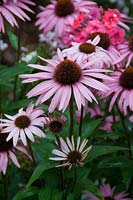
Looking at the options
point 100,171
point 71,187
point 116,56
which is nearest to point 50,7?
point 116,56

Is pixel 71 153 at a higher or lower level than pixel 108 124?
lower

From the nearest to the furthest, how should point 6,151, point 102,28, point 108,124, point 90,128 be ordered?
point 6,151 → point 90,128 → point 102,28 → point 108,124

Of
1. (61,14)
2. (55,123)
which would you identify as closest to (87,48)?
(55,123)

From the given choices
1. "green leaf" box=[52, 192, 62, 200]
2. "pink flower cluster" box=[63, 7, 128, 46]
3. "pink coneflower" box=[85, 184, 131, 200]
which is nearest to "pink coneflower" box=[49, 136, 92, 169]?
"green leaf" box=[52, 192, 62, 200]

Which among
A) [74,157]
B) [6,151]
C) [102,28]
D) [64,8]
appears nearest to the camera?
[74,157]

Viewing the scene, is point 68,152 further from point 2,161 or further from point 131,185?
point 131,185

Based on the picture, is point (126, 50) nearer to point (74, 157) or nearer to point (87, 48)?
point (87, 48)

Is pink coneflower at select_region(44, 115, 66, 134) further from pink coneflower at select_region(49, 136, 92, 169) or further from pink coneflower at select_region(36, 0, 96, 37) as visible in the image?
pink coneflower at select_region(36, 0, 96, 37)

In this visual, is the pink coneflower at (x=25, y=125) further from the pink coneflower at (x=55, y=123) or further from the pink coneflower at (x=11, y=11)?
the pink coneflower at (x=11, y=11)

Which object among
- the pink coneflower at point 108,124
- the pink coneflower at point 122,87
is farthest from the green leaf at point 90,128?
the pink coneflower at point 108,124
